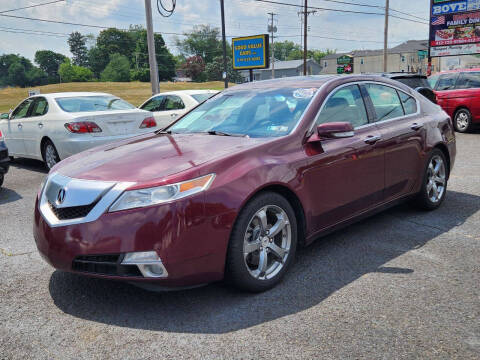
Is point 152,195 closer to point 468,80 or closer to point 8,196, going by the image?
point 8,196

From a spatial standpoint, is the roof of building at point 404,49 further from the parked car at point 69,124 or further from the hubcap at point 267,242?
the hubcap at point 267,242

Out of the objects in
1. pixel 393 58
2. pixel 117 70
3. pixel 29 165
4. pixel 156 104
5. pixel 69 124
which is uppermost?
pixel 393 58

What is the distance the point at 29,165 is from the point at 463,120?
37.5 feet

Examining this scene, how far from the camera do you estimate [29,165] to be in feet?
33.4

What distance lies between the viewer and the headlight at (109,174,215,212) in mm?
2936

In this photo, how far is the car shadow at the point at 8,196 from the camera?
22.1 ft

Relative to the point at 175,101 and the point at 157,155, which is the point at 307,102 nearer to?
the point at 157,155

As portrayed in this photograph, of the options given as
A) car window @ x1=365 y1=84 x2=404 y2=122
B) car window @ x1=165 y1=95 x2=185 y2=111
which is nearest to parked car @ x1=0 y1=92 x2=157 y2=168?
car window @ x1=165 y1=95 x2=185 y2=111

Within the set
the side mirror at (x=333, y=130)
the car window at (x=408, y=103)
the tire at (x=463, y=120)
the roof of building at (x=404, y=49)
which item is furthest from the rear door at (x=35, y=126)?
the roof of building at (x=404, y=49)

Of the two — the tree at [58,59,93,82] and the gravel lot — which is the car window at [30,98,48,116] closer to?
the gravel lot

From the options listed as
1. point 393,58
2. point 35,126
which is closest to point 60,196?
point 35,126

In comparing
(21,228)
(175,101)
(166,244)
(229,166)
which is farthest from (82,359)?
(175,101)

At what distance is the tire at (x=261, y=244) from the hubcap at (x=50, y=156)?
251 inches

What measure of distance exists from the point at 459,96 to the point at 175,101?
803 cm
